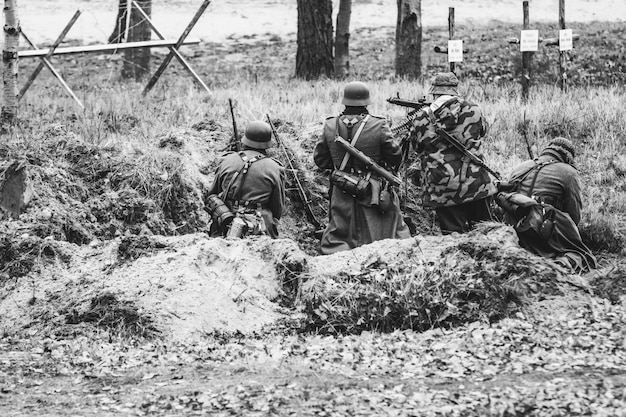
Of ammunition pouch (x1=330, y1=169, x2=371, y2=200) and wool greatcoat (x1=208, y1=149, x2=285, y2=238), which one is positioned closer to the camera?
wool greatcoat (x1=208, y1=149, x2=285, y2=238)

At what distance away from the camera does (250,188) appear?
1018cm

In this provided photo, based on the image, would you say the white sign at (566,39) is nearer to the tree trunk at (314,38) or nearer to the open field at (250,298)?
the open field at (250,298)

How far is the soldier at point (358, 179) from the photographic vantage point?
35.7 ft

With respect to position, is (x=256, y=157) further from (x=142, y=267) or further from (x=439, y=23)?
(x=439, y=23)

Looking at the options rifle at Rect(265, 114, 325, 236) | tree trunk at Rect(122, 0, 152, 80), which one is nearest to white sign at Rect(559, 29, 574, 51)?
rifle at Rect(265, 114, 325, 236)

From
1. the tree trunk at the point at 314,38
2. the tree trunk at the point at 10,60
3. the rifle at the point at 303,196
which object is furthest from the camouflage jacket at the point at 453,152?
the tree trunk at the point at 314,38

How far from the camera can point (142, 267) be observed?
885cm

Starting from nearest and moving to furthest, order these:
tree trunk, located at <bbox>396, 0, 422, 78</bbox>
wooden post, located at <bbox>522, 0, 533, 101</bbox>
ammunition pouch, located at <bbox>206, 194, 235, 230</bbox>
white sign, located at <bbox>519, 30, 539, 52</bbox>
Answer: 1. ammunition pouch, located at <bbox>206, 194, 235, 230</bbox>
2. white sign, located at <bbox>519, 30, 539, 52</bbox>
3. wooden post, located at <bbox>522, 0, 533, 101</bbox>
4. tree trunk, located at <bbox>396, 0, 422, 78</bbox>

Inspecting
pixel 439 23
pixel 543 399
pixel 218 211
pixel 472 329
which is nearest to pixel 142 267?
pixel 218 211

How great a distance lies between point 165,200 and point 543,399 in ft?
20.7

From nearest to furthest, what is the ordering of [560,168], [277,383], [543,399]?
[543,399], [277,383], [560,168]

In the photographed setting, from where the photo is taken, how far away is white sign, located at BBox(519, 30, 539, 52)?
15.3 meters

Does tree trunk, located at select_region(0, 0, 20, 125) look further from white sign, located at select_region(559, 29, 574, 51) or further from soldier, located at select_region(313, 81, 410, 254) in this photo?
white sign, located at select_region(559, 29, 574, 51)

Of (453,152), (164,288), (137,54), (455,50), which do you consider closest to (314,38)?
(455,50)
